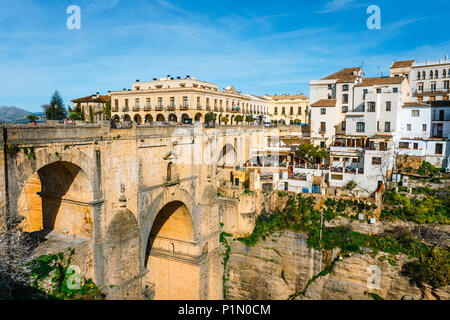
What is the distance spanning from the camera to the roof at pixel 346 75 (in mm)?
35750

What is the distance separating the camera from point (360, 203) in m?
24.2

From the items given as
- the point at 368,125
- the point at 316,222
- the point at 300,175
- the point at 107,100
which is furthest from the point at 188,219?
the point at 107,100

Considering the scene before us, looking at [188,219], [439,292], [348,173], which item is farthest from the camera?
[348,173]

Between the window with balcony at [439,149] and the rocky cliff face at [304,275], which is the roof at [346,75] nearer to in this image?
the window with balcony at [439,149]

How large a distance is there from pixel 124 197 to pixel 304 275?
1372 cm

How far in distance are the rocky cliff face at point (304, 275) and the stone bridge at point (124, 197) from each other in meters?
2.26

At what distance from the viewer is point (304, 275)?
22.1 metres

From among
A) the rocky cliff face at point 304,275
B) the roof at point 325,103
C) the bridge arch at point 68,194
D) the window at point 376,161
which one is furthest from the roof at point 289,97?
the bridge arch at point 68,194

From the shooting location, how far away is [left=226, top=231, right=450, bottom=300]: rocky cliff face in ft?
65.7

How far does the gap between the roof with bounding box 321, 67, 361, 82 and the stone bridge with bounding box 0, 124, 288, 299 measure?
67.9ft

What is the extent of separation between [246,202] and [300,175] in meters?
6.46

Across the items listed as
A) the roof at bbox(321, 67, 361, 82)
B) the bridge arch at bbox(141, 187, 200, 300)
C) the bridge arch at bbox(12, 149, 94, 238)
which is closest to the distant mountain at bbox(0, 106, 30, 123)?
the bridge arch at bbox(12, 149, 94, 238)

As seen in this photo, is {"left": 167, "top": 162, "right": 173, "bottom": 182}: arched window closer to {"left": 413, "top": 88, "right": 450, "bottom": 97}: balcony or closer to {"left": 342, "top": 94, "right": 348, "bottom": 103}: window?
{"left": 342, "top": 94, "right": 348, "bottom": 103}: window

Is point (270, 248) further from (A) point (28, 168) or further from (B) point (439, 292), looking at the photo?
(A) point (28, 168)
